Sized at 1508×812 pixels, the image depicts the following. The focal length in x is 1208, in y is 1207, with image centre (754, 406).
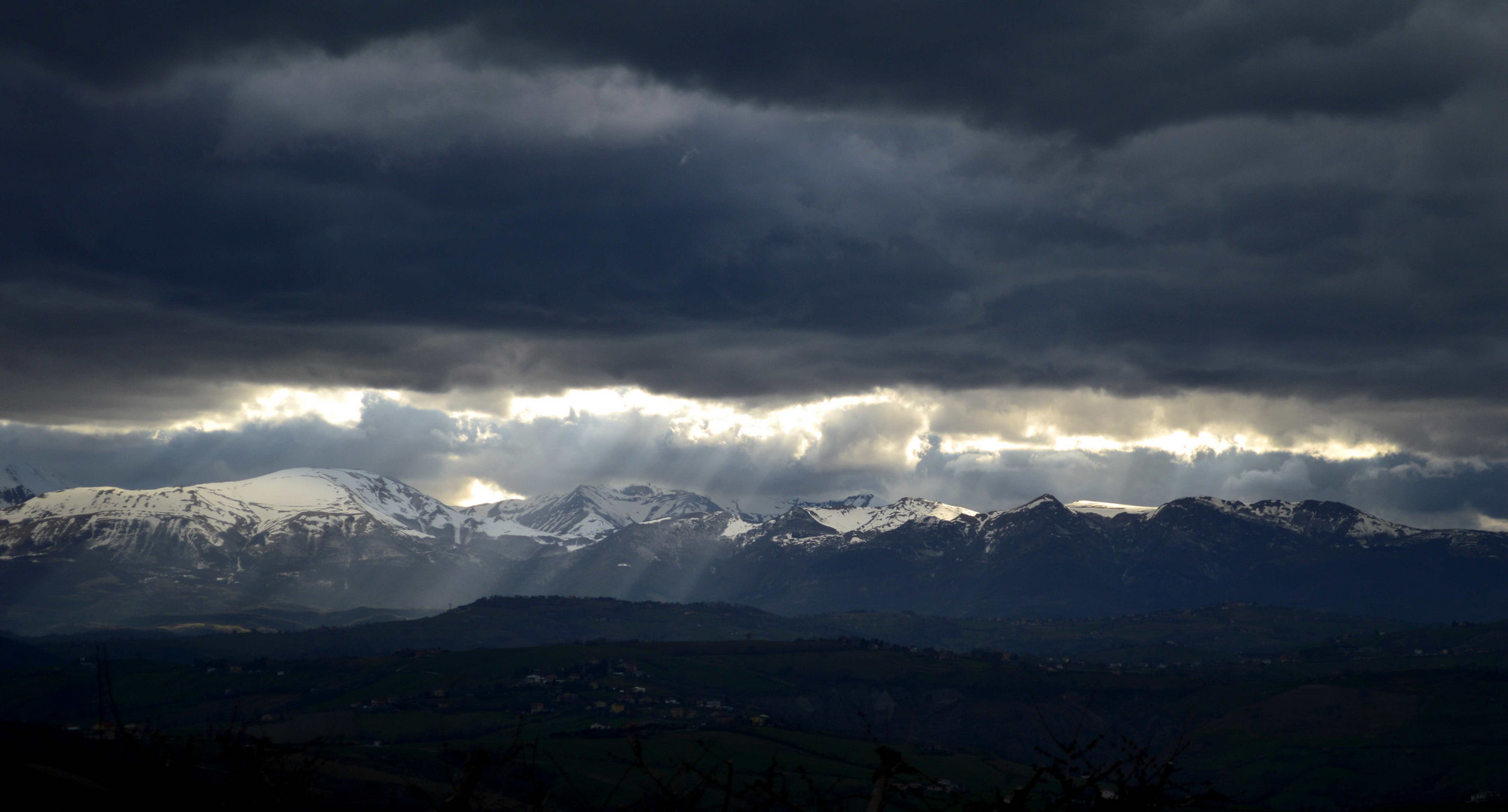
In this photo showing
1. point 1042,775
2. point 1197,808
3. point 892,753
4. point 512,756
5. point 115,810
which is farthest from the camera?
point 1197,808

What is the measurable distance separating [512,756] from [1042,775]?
20.6 ft

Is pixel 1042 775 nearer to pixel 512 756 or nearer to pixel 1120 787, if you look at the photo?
pixel 1120 787

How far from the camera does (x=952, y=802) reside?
1608 cm

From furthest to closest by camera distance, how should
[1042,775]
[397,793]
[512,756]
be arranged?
[397,793], [512,756], [1042,775]

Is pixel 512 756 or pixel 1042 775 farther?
pixel 512 756

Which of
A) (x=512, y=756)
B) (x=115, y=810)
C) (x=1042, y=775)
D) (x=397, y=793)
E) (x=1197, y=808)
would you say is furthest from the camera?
(x=397, y=793)

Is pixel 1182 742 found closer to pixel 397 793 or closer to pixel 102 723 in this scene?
pixel 102 723

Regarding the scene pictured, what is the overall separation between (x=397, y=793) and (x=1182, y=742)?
657 feet

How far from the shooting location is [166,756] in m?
14.0

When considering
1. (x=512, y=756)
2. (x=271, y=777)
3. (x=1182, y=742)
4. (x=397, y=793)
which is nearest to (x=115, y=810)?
(x=271, y=777)

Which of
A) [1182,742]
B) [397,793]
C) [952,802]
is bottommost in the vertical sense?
[397,793]

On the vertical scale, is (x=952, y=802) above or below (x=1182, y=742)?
below

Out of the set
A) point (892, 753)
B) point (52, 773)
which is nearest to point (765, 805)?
point (892, 753)

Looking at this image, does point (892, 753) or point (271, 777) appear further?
point (271, 777)
